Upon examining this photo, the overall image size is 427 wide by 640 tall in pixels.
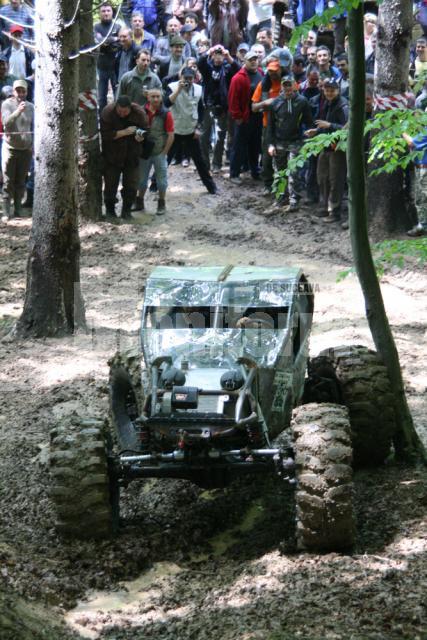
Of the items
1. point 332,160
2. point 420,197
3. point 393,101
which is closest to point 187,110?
point 332,160

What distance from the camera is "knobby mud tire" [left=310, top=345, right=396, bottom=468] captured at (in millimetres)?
8117

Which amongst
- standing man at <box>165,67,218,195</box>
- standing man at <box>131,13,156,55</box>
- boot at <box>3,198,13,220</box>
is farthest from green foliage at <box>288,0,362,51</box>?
standing man at <box>131,13,156,55</box>

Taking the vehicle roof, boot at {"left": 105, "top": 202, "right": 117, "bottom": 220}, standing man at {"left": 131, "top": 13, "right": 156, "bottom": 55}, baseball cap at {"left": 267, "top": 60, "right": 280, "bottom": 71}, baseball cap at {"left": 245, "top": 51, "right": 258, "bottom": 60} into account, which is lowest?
boot at {"left": 105, "top": 202, "right": 117, "bottom": 220}

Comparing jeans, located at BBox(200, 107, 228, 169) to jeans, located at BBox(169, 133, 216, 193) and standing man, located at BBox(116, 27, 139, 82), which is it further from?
standing man, located at BBox(116, 27, 139, 82)

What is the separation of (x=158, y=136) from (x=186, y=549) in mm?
10851

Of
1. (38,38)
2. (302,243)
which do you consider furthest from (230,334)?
(302,243)

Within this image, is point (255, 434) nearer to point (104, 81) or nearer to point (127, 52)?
point (127, 52)

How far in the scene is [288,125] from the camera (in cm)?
1695

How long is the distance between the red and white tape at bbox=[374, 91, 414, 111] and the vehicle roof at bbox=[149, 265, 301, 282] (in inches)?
269

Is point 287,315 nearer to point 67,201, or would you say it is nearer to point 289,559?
point 289,559

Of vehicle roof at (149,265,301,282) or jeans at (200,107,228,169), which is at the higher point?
jeans at (200,107,228,169)

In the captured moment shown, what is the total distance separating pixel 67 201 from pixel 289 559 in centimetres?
644

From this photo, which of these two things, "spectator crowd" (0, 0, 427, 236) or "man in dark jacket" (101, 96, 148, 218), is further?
"spectator crowd" (0, 0, 427, 236)

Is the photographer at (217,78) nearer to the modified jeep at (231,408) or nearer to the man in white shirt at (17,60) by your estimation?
the man in white shirt at (17,60)
